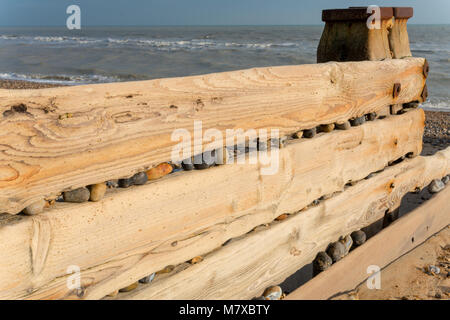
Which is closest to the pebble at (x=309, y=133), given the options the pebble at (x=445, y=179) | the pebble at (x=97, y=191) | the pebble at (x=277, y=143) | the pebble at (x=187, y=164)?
the pebble at (x=277, y=143)

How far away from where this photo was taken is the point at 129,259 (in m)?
1.91

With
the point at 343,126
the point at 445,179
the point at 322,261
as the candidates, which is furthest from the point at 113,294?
the point at 445,179

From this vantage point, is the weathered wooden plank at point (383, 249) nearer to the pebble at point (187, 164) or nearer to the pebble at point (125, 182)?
the pebble at point (187, 164)

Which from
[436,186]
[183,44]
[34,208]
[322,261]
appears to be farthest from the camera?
[183,44]

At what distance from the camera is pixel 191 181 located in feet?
6.89

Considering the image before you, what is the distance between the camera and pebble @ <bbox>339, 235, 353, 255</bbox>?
3.13 m

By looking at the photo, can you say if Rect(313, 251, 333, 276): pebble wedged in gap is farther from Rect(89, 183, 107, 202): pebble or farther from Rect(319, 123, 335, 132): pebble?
Rect(89, 183, 107, 202): pebble

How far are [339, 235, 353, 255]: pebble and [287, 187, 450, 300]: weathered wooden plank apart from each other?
0.36 feet

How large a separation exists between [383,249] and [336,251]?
0.53 metres

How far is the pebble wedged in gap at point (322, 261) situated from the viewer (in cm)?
296

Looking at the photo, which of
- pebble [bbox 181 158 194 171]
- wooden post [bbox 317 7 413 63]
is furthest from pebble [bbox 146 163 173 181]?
wooden post [bbox 317 7 413 63]

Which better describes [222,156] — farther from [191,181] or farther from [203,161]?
[191,181]
